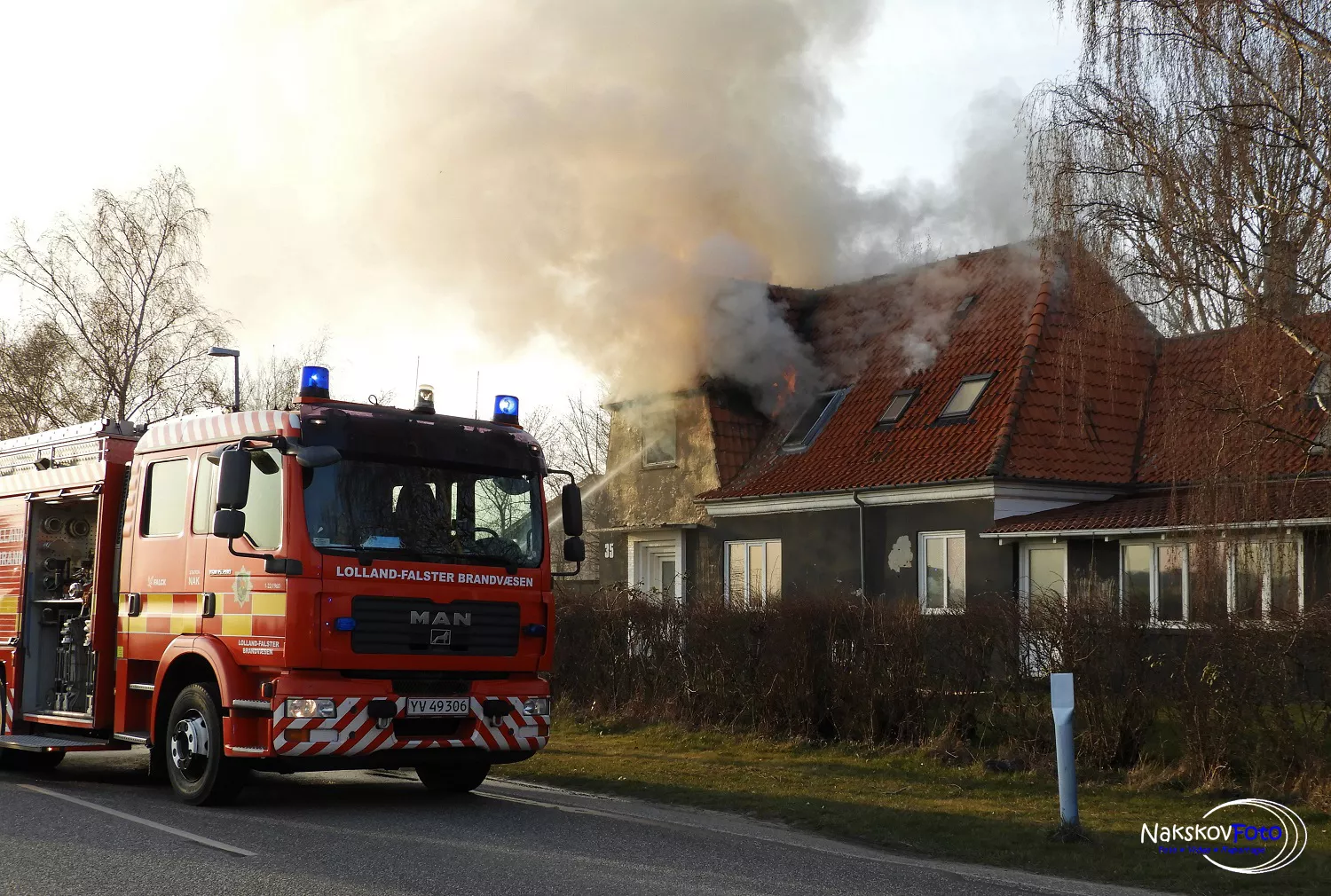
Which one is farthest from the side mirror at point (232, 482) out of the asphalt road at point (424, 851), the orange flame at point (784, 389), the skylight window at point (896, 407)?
the orange flame at point (784, 389)

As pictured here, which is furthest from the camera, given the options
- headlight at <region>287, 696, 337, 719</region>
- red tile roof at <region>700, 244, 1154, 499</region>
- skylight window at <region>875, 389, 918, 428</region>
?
skylight window at <region>875, 389, 918, 428</region>

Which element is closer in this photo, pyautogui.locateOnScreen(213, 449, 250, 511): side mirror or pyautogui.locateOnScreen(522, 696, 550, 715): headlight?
pyautogui.locateOnScreen(213, 449, 250, 511): side mirror

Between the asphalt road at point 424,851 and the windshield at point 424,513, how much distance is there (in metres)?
2.02

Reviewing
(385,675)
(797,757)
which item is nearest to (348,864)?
(385,675)

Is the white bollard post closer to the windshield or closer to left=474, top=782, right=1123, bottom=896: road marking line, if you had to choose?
left=474, top=782, right=1123, bottom=896: road marking line

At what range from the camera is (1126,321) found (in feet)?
44.4

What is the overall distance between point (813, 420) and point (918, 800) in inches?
630

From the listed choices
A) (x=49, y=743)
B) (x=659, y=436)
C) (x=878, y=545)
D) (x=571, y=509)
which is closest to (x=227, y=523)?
(x=571, y=509)

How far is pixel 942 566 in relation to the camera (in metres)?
23.2

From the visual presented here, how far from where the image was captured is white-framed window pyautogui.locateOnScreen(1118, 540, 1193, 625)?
1206 cm

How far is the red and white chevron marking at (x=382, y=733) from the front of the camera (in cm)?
1016

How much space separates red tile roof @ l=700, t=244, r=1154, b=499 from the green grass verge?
315 inches

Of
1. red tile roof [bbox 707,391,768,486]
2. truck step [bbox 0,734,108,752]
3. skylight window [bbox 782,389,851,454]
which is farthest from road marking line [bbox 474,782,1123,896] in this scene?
red tile roof [bbox 707,391,768,486]

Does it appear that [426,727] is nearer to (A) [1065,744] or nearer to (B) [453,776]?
(B) [453,776]
